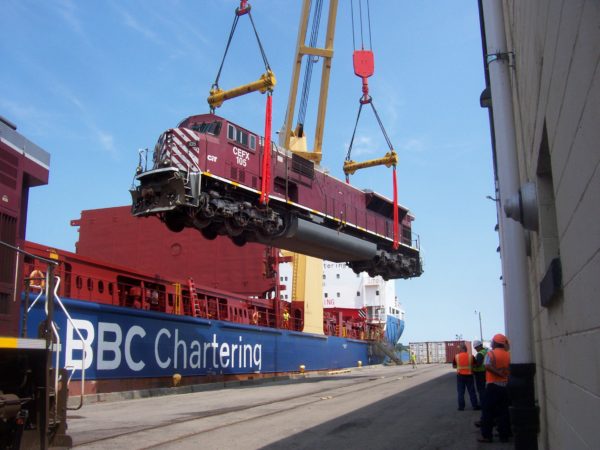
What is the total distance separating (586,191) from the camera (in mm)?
2082

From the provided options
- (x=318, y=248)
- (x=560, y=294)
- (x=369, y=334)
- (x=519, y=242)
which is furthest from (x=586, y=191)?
(x=369, y=334)

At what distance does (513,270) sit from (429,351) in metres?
48.2

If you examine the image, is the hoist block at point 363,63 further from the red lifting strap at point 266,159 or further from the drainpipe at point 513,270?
the drainpipe at point 513,270

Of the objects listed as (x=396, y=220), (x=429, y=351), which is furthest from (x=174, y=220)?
(x=429, y=351)

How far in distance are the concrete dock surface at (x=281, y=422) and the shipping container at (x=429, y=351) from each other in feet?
122

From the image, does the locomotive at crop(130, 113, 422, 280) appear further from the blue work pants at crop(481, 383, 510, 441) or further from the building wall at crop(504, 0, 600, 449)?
the building wall at crop(504, 0, 600, 449)

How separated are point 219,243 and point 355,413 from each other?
16.8 metres

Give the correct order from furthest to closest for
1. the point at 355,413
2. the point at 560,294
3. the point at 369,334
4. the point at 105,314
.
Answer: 1. the point at 369,334
2. the point at 105,314
3. the point at 355,413
4. the point at 560,294

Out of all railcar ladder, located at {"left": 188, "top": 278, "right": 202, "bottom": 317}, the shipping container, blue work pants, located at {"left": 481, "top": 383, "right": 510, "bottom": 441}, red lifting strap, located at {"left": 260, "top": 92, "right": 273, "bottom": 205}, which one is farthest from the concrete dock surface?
the shipping container

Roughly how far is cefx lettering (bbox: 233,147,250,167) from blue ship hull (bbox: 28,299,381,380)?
5.10m

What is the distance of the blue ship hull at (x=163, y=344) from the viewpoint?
13.7 m

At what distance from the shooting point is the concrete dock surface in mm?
7605

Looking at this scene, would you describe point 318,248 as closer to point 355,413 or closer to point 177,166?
point 177,166

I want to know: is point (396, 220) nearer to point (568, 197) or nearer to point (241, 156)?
point (241, 156)
